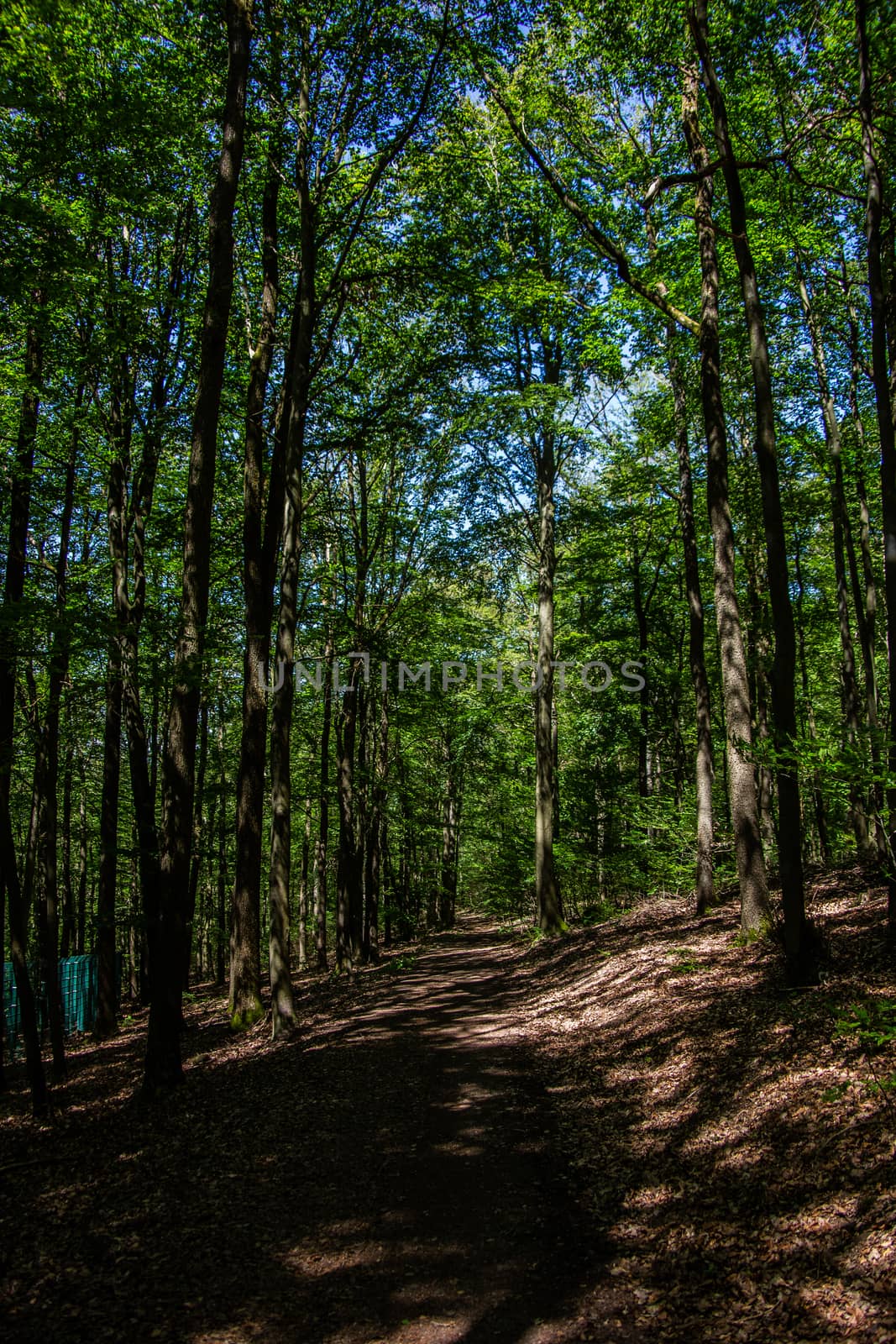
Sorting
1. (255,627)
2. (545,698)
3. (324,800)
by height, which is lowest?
(324,800)

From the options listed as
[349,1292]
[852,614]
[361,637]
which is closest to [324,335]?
[361,637]

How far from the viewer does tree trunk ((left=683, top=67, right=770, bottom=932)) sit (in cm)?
877

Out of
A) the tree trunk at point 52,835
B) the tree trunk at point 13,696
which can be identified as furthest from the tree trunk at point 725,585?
the tree trunk at point 13,696

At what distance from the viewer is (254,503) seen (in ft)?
37.4

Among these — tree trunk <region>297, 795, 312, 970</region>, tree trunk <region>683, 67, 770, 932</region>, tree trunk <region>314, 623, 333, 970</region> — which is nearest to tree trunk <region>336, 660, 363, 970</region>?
tree trunk <region>314, 623, 333, 970</region>

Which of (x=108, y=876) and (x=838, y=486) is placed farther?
(x=108, y=876)

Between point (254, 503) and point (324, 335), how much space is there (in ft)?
16.5

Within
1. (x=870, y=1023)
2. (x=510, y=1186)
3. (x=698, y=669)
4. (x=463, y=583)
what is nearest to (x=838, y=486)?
(x=698, y=669)

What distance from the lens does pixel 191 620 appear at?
779 cm

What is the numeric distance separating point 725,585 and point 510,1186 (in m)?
7.02

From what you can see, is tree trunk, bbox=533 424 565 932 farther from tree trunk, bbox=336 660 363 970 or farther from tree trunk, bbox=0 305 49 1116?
tree trunk, bbox=0 305 49 1116

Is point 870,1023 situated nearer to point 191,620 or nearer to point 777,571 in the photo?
point 777,571

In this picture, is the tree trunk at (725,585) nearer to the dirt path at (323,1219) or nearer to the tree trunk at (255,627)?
the dirt path at (323,1219)

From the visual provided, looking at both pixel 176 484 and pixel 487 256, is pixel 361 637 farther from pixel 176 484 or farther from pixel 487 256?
pixel 487 256
